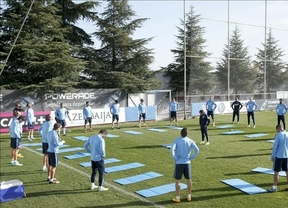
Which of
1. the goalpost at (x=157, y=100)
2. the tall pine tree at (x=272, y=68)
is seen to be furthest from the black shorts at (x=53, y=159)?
the tall pine tree at (x=272, y=68)

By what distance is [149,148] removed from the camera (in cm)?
1543

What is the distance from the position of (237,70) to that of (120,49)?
51.6 ft

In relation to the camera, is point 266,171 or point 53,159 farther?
point 266,171

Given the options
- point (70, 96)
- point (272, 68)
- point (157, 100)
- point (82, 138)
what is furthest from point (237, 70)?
point (82, 138)

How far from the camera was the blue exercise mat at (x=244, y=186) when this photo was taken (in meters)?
8.93

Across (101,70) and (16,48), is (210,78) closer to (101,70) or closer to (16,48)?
(101,70)

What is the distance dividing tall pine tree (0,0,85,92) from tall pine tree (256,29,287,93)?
23771mm

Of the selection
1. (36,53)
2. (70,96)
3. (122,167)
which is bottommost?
(122,167)

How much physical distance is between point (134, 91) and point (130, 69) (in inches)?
136

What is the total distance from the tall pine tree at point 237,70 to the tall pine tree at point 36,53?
18204 mm

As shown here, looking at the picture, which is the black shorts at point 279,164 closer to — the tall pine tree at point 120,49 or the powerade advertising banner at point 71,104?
the powerade advertising banner at point 71,104

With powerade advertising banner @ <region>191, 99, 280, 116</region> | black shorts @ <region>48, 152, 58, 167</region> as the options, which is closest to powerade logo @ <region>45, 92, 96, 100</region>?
powerade advertising banner @ <region>191, 99, 280, 116</region>

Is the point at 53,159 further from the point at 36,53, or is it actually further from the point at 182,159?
the point at 36,53

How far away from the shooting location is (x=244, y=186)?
9.39 m
